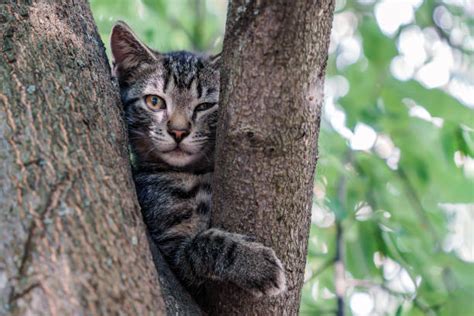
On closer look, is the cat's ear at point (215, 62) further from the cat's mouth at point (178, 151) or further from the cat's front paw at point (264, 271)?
the cat's front paw at point (264, 271)

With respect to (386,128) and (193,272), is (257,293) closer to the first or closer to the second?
(193,272)

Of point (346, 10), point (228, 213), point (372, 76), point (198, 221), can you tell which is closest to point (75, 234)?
point (228, 213)

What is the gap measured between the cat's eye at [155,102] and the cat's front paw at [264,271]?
124cm

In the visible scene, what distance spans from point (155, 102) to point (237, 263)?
1.25 meters

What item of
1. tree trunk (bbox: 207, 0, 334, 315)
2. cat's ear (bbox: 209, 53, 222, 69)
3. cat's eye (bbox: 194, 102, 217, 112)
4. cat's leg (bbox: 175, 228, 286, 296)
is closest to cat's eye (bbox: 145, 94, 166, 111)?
cat's eye (bbox: 194, 102, 217, 112)

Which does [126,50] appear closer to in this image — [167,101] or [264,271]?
[167,101]

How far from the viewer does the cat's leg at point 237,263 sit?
2113 millimetres

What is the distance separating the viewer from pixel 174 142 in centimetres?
301

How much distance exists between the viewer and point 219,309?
7.14 feet

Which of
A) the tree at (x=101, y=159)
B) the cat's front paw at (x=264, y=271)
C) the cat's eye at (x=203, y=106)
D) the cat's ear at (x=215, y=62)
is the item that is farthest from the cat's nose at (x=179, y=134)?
the cat's front paw at (x=264, y=271)

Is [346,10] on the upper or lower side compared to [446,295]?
upper

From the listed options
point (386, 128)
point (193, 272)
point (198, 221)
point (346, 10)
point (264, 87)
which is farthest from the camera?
point (346, 10)

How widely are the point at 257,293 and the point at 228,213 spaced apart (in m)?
0.28

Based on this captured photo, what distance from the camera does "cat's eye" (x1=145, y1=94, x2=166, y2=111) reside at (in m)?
3.18
